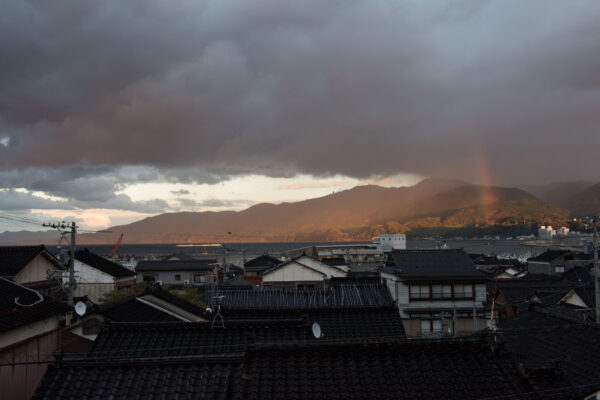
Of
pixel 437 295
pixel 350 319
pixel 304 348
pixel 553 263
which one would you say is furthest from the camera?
pixel 553 263

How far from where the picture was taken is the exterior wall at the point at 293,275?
4628 centimetres

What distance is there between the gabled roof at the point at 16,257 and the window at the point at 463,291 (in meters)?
30.6

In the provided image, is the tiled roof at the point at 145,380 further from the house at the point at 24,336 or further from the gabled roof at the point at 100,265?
the gabled roof at the point at 100,265

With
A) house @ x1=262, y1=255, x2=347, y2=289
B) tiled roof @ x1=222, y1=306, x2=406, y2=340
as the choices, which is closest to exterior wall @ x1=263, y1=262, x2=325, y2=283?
house @ x1=262, y1=255, x2=347, y2=289

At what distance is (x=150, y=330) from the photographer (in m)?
13.4

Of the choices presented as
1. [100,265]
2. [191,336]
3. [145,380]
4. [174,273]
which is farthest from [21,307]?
[174,273]

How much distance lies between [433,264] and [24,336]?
82.2 ft

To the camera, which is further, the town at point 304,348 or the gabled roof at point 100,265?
the gabled roof at point 100,265

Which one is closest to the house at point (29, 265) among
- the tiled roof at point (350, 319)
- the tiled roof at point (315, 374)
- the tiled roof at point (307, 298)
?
the tiled roof at point (307, 298)

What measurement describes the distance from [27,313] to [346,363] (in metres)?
11.7

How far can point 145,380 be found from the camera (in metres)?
8.44

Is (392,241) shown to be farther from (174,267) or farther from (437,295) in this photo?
(437,295)

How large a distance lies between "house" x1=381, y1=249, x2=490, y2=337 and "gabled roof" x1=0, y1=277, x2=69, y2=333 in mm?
21161

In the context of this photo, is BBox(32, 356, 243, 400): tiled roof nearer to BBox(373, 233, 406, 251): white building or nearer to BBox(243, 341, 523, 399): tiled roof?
BBox(243, 341, 523, 399): tiled roof
